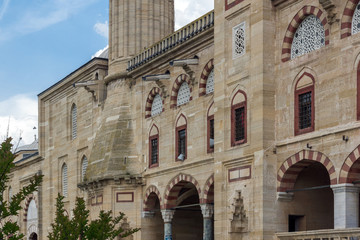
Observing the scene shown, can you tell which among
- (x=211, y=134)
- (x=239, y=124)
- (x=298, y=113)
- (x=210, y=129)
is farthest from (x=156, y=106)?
(x=298, y=113)

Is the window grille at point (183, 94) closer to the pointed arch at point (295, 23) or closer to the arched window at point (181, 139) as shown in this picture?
the arched window at point (181, 139)

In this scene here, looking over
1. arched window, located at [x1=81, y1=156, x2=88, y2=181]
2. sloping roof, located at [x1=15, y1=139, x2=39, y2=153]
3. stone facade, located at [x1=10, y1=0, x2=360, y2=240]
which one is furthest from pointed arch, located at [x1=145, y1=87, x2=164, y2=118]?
sloping roof, located at [x1=15, y1=139, x2=39, y2=153]

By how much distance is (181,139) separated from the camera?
104 feet

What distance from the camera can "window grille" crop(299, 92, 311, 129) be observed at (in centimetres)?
2342

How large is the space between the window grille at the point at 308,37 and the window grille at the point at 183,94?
803 centimetres

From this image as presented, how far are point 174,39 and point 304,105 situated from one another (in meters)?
9.87

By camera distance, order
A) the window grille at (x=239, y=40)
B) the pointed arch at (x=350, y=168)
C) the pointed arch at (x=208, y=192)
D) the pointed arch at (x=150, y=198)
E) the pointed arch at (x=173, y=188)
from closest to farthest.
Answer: the pointed arch at (x=350, y=168) → the window grille at (x=239, y=40) → the pointed arch at (x=208, y=192) → the pointed arch at (x=173, y=188) → the pointed arch at (x=150, y=198)

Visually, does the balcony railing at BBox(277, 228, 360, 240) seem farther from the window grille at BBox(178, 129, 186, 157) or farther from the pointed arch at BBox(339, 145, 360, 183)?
the window grille at BBox(178, 129, 186, 157)

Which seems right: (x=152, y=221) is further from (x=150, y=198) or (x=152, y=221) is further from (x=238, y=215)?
(x=238, y=215)

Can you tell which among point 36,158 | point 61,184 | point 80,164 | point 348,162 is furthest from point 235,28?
point 36,158

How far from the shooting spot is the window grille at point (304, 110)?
23.4m

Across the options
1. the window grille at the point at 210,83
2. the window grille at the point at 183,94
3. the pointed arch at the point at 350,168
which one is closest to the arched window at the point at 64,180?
the window grille at the point at 183,94

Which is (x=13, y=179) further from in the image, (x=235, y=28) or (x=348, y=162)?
(x=348, y=162)

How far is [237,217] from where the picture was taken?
25344 millimetres
